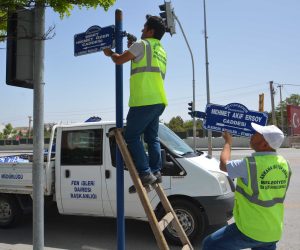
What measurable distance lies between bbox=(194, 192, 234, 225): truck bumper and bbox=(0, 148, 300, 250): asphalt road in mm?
502

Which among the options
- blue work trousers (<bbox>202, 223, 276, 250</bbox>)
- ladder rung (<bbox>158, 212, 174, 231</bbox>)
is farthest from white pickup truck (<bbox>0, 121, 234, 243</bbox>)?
blue work trousers (<bbox>202, 223, 276, 250</bbox>)

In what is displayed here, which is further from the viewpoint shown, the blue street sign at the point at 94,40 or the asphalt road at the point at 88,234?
the asphalt road at the point at 88,234

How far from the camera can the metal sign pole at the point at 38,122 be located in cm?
438

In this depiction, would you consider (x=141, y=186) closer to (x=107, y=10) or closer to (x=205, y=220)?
(x=107, y=10)

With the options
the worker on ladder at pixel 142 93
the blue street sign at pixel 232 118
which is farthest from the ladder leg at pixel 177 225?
the blue street sign at pixel 232 118

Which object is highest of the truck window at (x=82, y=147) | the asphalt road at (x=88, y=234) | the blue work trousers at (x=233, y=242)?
the truck window at (x=82, y=147)

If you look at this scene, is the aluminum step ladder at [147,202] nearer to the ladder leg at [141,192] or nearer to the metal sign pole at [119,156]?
the ladder leg at [141,192]

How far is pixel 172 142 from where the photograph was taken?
22.9 ft

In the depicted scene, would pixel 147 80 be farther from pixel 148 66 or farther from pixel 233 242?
pixel 233 242

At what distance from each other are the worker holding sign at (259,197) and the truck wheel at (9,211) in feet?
17.1

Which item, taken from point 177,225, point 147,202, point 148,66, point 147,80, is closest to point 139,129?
point 147,80

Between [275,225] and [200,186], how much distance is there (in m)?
3.11

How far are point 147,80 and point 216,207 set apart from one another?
3.11 metres

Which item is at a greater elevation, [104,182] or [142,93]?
[142,93]
